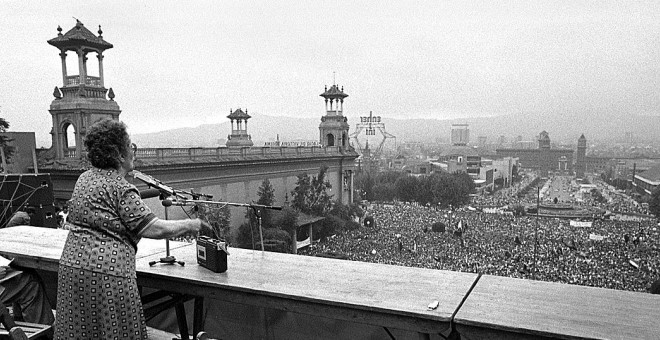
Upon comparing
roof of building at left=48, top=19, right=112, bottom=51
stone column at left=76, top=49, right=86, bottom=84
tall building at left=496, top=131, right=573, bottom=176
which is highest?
roof of building at left=48, top=19, right=112, bottom=51

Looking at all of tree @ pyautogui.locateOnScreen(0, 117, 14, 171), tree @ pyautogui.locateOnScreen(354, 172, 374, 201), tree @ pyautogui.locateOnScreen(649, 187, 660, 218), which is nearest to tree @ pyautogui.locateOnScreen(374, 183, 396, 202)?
tree @ pyautogui.locateOnScreen(354, 172, 374, 201)

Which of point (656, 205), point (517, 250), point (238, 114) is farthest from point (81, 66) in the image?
point (656, 205)

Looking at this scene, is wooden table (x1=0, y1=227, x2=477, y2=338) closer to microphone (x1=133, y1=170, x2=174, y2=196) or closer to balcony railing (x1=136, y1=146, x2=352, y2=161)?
microphone (x1=133, y1=170, x2=174, y2=196)

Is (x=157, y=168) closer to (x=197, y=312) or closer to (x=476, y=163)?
(x=197, y=312)

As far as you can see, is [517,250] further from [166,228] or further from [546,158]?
[546,158]

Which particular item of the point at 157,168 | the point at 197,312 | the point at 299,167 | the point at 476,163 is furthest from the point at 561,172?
the point at 197,312

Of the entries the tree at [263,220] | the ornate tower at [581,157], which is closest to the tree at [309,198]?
the tree at [263,220]

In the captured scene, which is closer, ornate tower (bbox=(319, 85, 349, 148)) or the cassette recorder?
the cassette recorder

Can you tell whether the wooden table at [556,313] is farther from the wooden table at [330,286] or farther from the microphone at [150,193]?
the microphone at [150,193]
